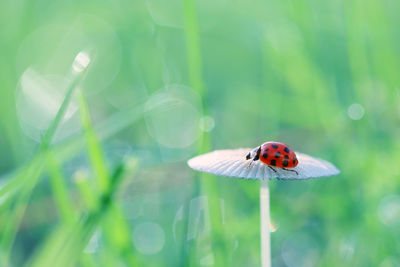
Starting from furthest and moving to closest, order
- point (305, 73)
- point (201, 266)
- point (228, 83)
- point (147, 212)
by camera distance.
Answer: point (228, 83)
point (305, 73)
point (147, 212)
point (201, 266)

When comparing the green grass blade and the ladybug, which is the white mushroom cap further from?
the green grass blade

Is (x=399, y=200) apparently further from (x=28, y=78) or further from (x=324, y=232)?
(x=28, y=78)

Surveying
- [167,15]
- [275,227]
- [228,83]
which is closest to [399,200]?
[275,227]

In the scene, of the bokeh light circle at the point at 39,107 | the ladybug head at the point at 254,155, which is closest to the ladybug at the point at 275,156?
the ladybug head at the point at 254,155

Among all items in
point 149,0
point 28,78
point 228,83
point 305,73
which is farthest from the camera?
point 149,0

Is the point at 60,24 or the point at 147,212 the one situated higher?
the point at 60,24

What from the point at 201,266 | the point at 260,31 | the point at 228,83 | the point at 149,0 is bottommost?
the point at 201,266

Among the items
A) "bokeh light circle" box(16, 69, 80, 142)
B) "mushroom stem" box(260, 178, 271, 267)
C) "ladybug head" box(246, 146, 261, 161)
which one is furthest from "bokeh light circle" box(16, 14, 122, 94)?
"mushroom stem" box(260, 178, 271, 267)
